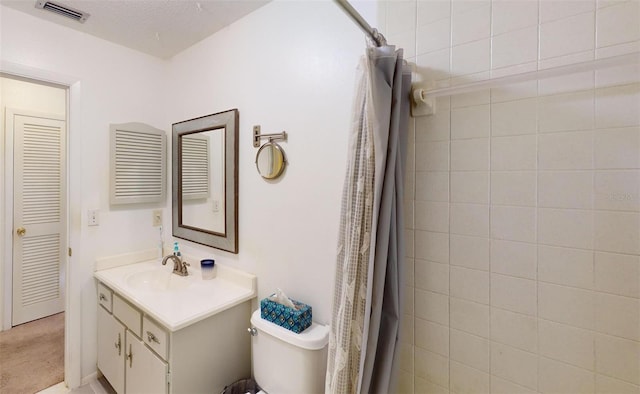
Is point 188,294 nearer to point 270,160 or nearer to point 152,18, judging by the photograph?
point 270,160

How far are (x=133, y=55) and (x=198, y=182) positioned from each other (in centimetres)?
104

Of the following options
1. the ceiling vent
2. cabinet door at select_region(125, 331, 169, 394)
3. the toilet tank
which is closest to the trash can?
the toilet tank

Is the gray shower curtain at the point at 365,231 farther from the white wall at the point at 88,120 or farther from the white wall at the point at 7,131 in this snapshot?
the white wall at the point at 7,131

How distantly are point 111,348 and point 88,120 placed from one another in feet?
4.69

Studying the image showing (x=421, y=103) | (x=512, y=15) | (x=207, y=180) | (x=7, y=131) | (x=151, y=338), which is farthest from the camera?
(x=7, y=131)

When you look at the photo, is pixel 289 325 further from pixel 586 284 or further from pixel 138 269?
pixel 138 269

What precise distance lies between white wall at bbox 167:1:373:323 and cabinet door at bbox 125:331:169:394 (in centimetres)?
55

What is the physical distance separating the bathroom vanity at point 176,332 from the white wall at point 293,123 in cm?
18

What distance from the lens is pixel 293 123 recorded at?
1409 millimetres

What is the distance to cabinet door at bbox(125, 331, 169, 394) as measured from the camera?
1.31 metres

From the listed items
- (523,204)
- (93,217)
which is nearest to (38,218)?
(93,217)

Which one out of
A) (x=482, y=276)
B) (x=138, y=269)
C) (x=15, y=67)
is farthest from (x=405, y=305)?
(x=15, y=67)

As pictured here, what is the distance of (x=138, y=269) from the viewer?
76.5 inches

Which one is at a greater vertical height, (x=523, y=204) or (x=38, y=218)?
(x=523, y=204)
